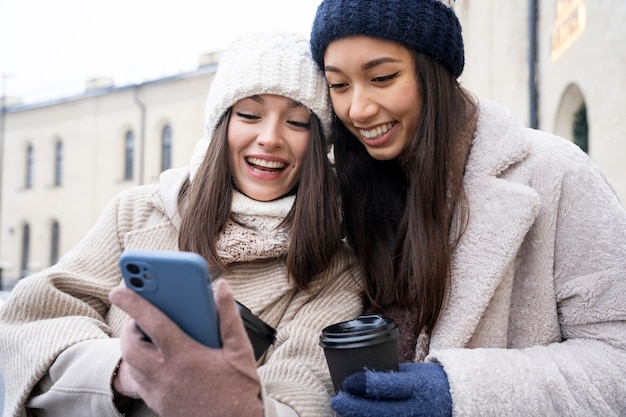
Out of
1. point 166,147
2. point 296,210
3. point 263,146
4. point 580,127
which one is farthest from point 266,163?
point 166,147

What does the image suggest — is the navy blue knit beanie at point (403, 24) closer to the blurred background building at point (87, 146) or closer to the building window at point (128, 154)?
the blurred background building at point (87, 146)

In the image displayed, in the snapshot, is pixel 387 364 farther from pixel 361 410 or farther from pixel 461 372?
pixel 461 372

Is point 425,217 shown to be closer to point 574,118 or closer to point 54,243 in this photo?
point 574,118

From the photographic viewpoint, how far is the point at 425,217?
217 centimetres

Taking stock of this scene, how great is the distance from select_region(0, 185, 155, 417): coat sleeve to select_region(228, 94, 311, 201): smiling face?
524 mm

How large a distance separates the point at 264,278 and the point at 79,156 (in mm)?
26959

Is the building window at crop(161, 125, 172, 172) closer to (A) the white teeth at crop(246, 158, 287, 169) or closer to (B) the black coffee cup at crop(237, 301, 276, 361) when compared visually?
(A) the white teeth at crop(246, 158, 287, 169)

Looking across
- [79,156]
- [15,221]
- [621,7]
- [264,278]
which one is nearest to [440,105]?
[264,278]

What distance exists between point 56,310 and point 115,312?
218 millimetres

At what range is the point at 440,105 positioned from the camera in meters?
2.24

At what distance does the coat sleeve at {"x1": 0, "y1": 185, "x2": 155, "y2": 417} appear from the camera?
81.3 inches

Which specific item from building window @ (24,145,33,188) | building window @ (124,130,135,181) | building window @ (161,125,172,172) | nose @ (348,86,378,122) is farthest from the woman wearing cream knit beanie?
building window @ (24,145,33,188)

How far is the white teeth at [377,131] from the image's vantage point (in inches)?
91.6

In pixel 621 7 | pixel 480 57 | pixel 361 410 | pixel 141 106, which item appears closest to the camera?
pixel 361 410
